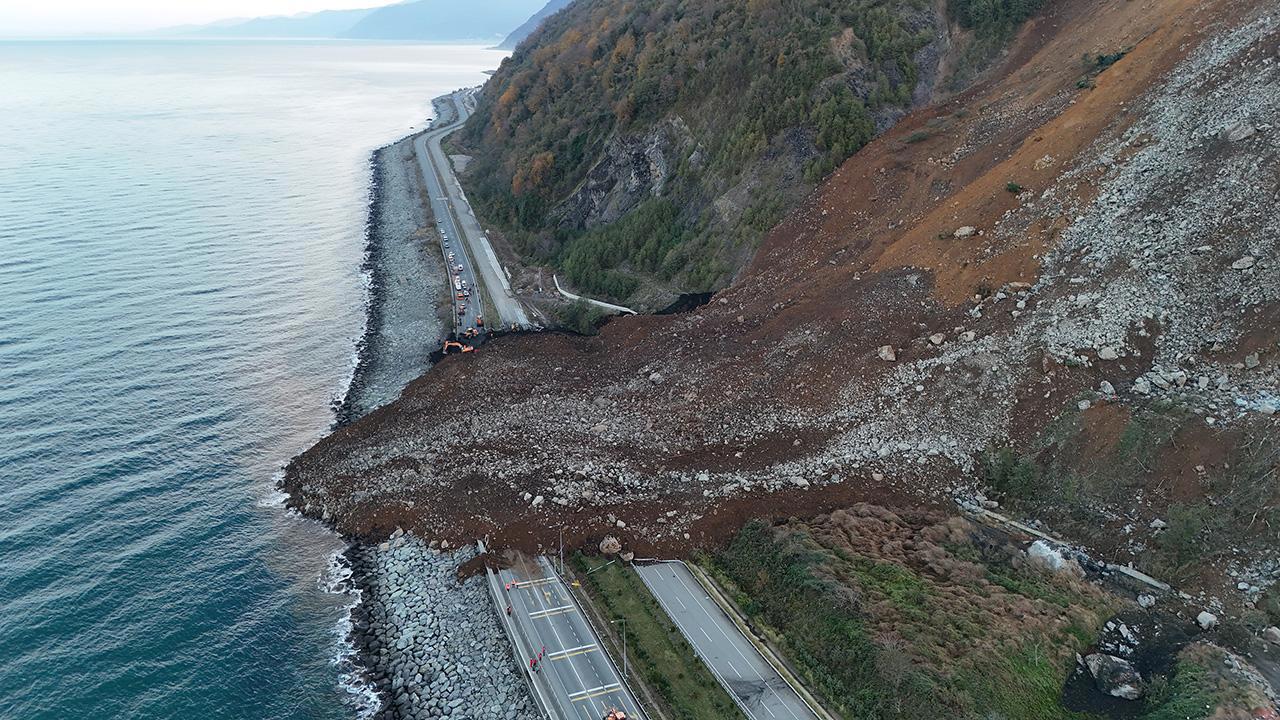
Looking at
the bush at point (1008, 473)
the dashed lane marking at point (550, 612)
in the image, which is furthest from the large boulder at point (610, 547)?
the bush at point (1008, 473)

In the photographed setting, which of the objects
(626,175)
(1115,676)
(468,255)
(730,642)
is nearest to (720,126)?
(626,175)

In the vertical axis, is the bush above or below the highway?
below

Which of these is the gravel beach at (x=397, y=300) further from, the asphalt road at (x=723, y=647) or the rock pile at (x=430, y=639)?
the asphalt road at (x=723, y=647)

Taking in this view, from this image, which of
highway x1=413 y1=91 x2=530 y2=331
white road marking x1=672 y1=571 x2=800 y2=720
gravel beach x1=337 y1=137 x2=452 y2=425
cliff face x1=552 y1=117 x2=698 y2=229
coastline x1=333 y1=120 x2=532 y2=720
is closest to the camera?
white road marking x1=672 y1=571 x2=800 y2=720

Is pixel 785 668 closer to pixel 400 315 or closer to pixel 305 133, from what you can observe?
pixel 400 315

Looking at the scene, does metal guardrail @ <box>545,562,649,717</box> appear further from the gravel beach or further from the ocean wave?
the gravel beach

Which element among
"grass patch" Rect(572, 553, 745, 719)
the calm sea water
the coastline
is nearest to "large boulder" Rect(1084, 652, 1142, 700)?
"grass patch" Rect(572, 553, 745, 719)
